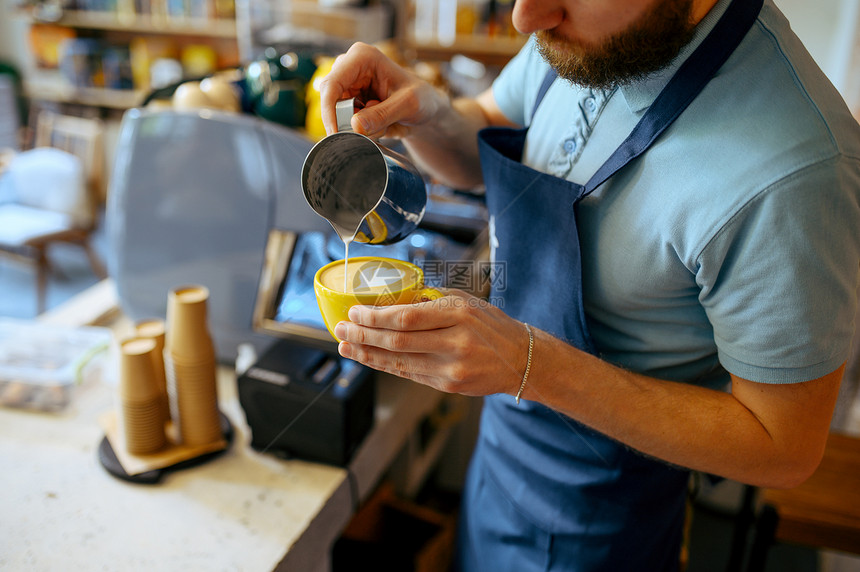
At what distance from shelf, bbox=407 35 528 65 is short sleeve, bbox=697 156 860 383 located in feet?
9.22

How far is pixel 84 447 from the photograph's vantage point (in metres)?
1.13

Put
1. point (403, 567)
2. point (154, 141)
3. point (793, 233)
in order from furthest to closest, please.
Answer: point (403, 567)
point (154, 141)
point (793, 233)

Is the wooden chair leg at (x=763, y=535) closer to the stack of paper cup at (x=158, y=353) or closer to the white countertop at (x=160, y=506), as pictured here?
the white countertop at (x=160, y=506)

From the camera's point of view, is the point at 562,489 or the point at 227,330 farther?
the point at 227,330

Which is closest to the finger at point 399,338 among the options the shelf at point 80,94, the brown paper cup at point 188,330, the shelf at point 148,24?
the brown paper cup at point 188,330

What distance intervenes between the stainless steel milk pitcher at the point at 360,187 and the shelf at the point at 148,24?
4028mm

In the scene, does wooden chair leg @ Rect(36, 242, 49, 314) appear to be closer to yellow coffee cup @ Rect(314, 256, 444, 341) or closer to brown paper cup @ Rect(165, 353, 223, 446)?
brown paper cup @ Rect(165, 353, 223, 446)

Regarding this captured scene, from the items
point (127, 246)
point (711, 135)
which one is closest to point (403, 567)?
point (127, 246)

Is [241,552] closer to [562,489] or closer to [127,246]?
[562,489]

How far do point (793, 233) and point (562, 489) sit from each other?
1.76ft

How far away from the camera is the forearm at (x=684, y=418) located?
719 mm

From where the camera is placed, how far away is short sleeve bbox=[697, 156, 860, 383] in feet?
2.01

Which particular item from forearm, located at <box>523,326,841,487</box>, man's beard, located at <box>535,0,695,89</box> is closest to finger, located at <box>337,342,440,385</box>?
forearm, located at <box>523,326,841,487</box>

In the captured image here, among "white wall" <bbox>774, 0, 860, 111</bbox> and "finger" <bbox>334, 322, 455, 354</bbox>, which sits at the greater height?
"white wall" <bbox>774, 0, 860, 111</bbox>
